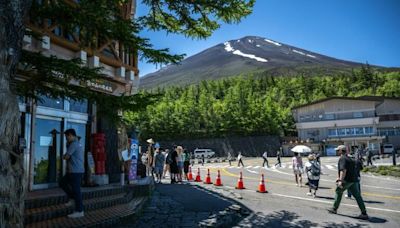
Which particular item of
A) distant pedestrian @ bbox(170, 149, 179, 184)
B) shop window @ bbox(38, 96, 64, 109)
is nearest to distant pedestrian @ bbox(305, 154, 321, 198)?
distant pedestrian @ bbox(170, 149, 179, 184)

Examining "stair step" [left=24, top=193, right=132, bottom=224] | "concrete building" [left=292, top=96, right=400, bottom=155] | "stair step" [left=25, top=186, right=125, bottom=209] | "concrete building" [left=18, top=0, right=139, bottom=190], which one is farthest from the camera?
"concrete building" [left=292, top=96, right=400, bottom=155]

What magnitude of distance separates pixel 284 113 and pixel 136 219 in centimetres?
7184

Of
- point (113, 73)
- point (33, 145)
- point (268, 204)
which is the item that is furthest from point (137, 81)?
point (268, 204)

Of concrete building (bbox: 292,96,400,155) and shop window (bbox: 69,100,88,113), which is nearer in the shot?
shop window (bbox: 69,100,88,113)

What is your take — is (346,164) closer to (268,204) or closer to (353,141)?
(268,204)

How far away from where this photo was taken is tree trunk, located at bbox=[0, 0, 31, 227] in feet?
12.6

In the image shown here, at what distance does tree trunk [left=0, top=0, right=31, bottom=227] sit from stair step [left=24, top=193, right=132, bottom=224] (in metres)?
3.11

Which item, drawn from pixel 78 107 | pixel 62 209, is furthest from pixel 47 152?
pixel 62 209

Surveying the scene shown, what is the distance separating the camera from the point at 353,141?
Result: 210ft

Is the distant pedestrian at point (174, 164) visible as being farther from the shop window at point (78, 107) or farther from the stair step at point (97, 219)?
the stair step at point (97, 219)

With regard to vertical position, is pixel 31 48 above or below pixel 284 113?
below

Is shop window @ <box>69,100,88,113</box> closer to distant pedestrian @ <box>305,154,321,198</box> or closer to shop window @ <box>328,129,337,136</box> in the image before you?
distant pedestrian @ <box>305,154,321,198</box>

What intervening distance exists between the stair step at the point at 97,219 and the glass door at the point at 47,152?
2.75 m

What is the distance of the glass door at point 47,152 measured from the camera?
33.1 feet
